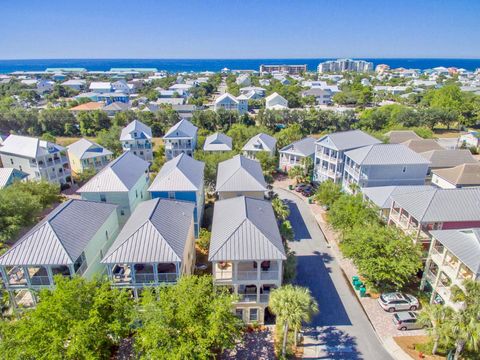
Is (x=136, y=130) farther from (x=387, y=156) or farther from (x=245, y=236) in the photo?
(x=387, y=156)

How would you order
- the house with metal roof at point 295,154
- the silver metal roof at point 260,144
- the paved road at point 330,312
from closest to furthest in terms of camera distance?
the paved road at point 330,312, the house with metal roof at point 295,154, the silver metal roof at point 260,144

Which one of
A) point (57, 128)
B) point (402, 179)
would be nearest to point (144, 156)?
point (57, 128)

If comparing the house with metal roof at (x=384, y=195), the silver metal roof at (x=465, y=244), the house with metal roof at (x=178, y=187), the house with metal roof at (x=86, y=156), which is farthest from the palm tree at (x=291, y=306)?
the house with metal roof at (x=86, y=156)

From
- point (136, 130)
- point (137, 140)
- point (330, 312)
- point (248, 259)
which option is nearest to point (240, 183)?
point (248, 259)

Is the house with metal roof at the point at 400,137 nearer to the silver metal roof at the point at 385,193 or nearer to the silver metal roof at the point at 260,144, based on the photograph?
the silver metal roof at the point at 260,144

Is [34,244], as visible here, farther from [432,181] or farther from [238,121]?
[238,121]
